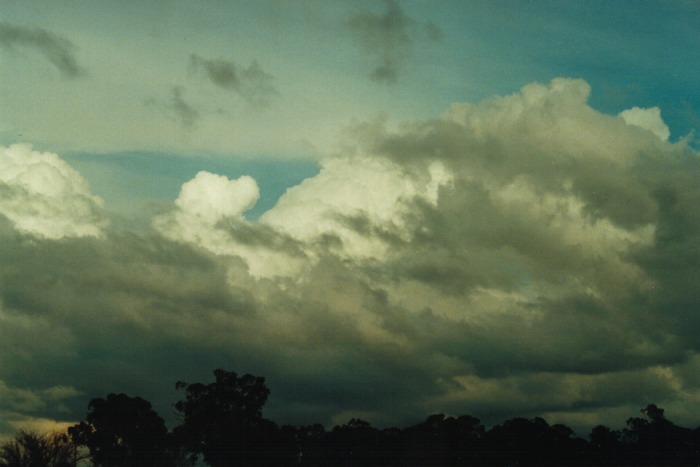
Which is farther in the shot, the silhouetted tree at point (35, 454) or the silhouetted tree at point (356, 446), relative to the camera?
the silhouetted tree at point (356, 446)

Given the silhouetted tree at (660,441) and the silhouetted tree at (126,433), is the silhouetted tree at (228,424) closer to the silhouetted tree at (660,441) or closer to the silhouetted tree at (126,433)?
the silhouetted tree at (126,433)

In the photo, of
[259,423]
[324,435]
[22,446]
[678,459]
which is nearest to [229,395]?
[259,423]

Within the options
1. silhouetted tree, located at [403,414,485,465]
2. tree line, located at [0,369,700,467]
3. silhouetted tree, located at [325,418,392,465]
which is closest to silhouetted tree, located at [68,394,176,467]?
tree line, located at [0,369,700,467]

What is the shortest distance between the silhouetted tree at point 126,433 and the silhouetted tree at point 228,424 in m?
4.47

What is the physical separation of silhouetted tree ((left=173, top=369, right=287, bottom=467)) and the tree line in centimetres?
17

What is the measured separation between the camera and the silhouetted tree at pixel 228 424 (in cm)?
13138

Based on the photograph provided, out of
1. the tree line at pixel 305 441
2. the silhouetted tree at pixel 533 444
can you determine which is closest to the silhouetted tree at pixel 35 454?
the tree line at pixel 305 441

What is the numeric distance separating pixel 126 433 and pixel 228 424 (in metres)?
17.8

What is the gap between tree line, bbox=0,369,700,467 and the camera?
5162 inches

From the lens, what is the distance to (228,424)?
453 ft

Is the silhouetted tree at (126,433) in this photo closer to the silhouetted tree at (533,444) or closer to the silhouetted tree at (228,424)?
the silhouetted tree at (228,424)

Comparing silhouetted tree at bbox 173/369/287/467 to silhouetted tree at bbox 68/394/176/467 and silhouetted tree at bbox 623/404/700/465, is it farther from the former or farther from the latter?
silhouetted tree at bbox 623/404/700/465

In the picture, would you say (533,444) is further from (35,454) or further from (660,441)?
(35,454)

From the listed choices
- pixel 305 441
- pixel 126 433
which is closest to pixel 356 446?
pixel 305 441
